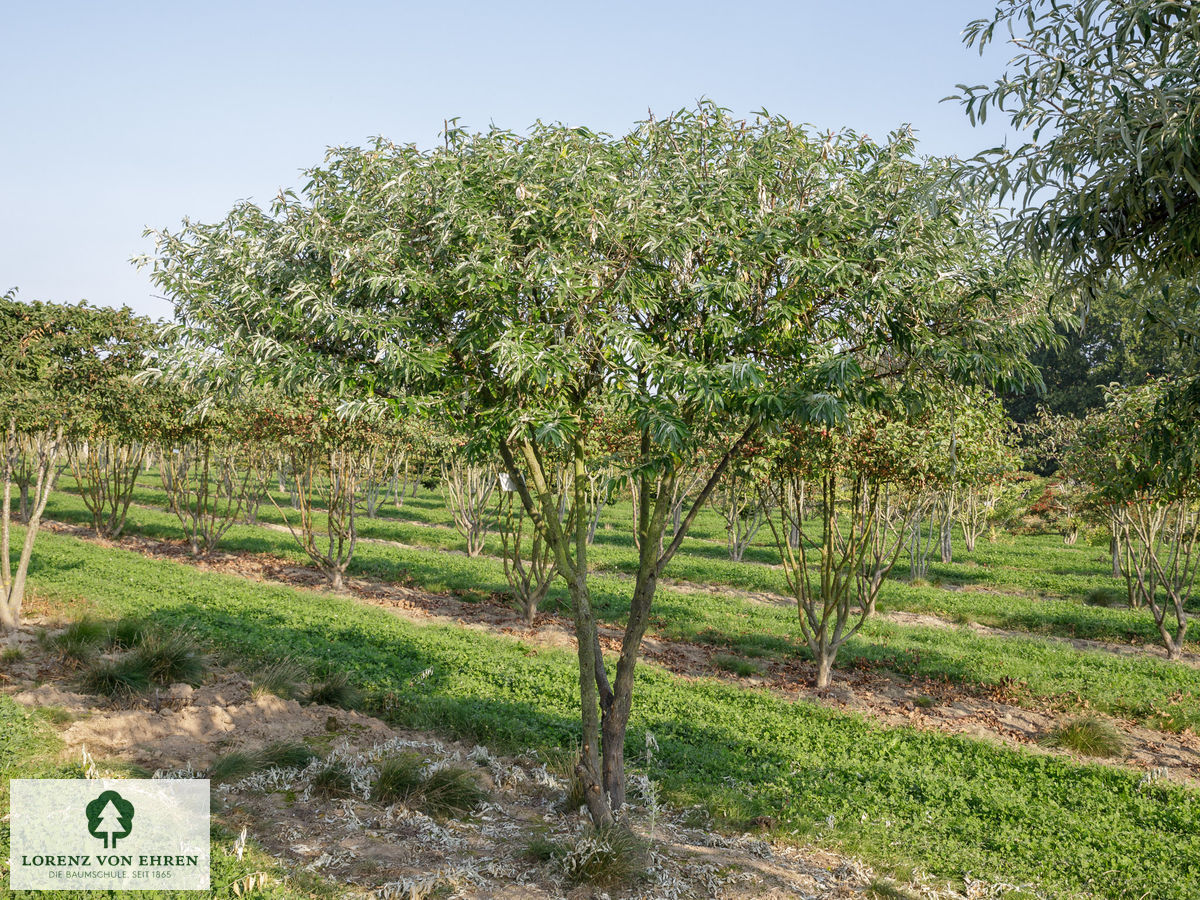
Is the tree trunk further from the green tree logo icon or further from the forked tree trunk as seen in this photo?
the forked tree trunk

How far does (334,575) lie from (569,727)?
10699 millimetres

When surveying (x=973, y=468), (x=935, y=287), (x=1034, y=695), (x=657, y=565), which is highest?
(x=935, y=287)

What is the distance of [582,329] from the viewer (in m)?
5.59

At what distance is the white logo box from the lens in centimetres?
504

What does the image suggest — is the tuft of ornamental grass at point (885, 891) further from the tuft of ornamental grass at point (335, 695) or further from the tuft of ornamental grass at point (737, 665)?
the tuft of ornamental grass at point (737, 665)

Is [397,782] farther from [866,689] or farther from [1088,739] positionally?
[1088,739]

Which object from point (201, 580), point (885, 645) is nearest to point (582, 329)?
point (885, 645)

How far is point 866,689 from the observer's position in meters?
12.3

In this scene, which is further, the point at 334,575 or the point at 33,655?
the point at 334,575

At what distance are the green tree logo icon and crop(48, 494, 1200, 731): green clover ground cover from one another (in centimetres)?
1039

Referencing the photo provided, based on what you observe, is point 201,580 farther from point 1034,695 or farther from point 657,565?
point 1034,695

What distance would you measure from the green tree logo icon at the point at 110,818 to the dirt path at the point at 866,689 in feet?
27.3

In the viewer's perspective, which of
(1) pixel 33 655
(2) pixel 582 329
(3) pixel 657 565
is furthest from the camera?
(1) pixel 33 655

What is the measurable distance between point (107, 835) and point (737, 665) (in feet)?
31.4
